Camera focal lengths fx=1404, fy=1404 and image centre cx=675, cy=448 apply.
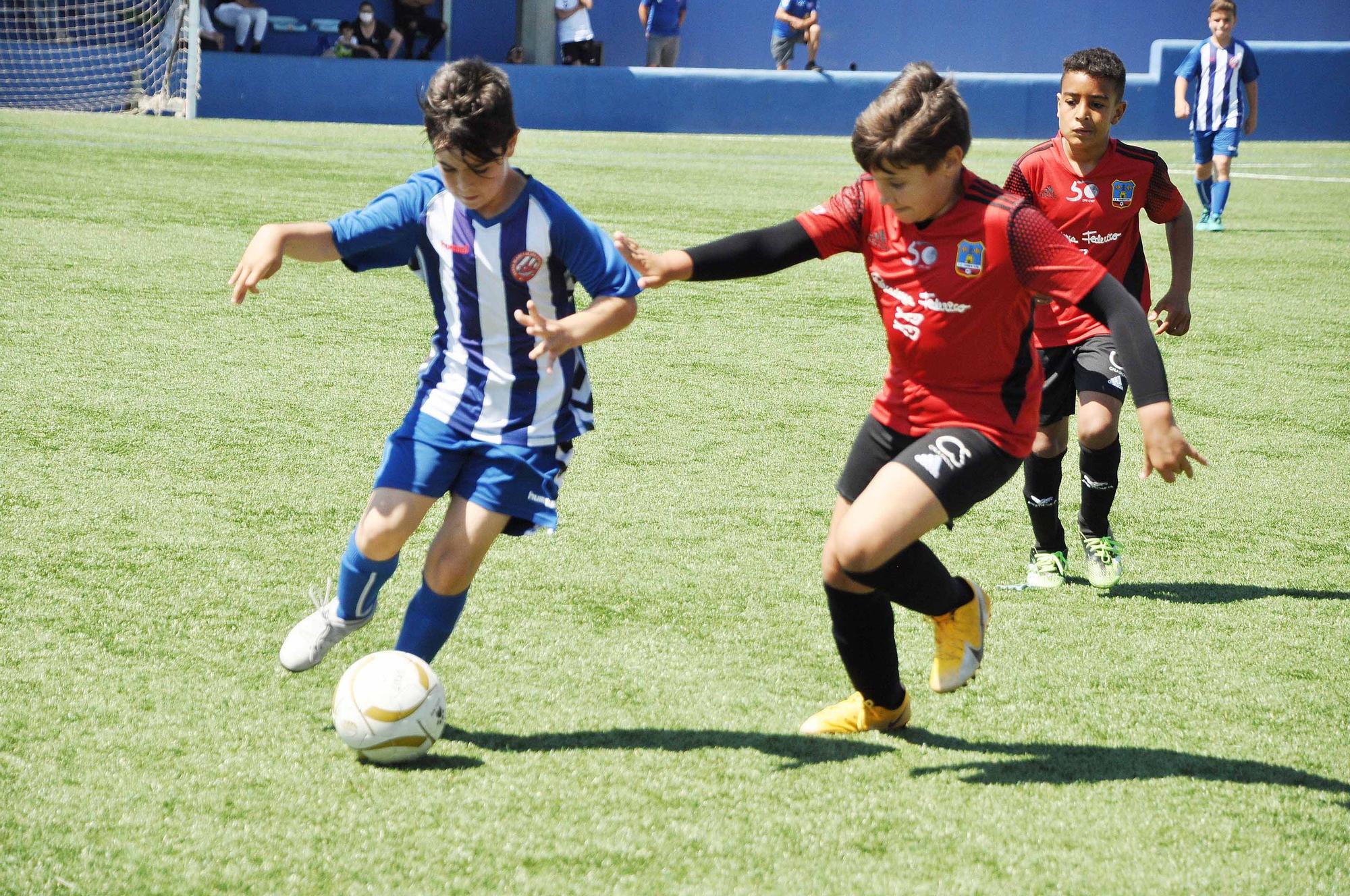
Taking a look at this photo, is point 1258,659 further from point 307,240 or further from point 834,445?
point 307,240

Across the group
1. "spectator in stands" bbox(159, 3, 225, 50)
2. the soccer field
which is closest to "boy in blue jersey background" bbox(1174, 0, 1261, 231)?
the soccer field

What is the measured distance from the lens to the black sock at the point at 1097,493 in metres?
4.72

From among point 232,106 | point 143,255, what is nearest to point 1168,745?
point 143,255

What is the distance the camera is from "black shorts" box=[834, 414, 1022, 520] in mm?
3166

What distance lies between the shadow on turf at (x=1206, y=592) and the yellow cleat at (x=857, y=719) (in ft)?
4.68

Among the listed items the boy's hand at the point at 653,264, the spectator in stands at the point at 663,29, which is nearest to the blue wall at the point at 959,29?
the spectator in stands at the point at 663,29

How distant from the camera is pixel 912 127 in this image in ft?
10.0

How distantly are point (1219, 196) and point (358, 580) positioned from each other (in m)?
12.0

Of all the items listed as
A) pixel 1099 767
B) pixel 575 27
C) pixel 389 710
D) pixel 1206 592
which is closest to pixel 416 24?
pixel 575 27

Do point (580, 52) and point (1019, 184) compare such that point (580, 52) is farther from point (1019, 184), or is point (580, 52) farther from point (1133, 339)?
point (1133, 339)

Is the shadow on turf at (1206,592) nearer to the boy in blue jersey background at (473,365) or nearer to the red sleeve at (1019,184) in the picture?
the red sleeve at (1019,184)

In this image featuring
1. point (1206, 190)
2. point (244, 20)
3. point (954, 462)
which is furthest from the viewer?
point (244, 20)

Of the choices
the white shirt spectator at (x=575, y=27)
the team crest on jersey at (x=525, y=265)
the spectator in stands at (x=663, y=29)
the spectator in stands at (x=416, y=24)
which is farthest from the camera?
the white shirt spectator at (x=575, y=27)

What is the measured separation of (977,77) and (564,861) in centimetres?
2251
